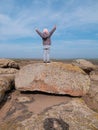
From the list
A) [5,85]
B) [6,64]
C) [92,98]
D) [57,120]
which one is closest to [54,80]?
[92,98]

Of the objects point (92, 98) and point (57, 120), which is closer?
point (57, 120)

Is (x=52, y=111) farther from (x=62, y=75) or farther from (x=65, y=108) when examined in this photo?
(x=62, y=75)

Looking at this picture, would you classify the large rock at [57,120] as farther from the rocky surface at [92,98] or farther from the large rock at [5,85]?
the large rock at [5,85]

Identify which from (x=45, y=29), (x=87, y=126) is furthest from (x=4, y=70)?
(x=87, y=126)

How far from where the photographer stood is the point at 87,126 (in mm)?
10516

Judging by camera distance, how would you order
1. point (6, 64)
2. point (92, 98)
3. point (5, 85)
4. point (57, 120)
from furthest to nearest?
point (6, 64)
point (5, 85)
point (92, 98)
point (57, 120)

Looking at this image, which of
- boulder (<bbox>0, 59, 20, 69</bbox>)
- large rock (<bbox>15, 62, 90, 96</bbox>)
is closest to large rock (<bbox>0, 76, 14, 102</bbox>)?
large rock (<bbox>15, 62, 90, 96</bbox>)

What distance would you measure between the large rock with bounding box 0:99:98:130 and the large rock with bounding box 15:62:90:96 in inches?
92.2

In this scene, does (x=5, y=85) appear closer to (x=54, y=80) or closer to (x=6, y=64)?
(x=54, y=80)

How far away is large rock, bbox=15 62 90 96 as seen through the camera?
14352 mm

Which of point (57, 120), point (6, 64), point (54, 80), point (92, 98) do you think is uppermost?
point (6, 64)

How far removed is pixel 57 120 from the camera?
35.4 ft

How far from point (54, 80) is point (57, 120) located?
13.4ft

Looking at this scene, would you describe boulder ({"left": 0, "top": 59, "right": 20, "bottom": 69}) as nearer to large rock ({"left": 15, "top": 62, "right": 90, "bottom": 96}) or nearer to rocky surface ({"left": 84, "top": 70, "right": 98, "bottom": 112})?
large rock ({"left": 15, "top": 62, "right": 90, "bottom": 96})
